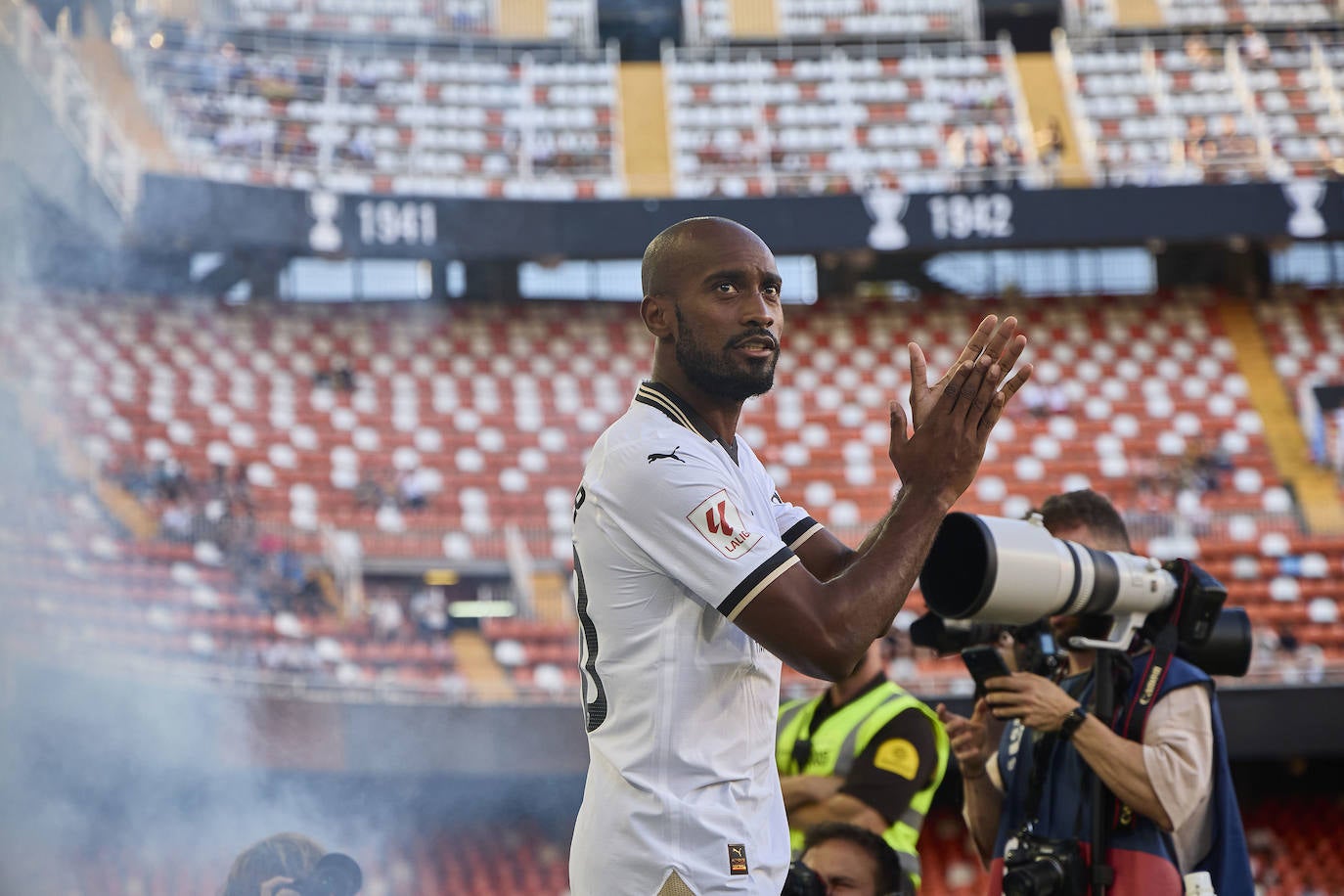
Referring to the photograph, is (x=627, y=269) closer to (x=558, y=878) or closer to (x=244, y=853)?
(x=558, y=878)

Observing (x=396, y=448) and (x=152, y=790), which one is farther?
(x=396, y=448)

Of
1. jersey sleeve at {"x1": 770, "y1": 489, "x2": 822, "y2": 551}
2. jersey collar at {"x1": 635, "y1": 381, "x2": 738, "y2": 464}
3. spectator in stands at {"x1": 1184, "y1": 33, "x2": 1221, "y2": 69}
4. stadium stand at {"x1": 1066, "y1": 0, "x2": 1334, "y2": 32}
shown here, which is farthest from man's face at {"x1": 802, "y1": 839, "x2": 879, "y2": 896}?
stadium stand at {"x1": 1066, "y1": 0, "x2": 1334, "y2": 32}

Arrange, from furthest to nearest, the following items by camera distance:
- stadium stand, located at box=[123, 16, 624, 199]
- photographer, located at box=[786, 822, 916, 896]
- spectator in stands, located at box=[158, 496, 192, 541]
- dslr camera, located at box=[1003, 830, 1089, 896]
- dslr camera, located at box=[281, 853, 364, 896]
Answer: stadium stand, located at box=[123, 16, 624, 199] < spectator in stands, located at box=[158, 496, 192, 541] < photographer, located at box=[786, 822, 916, 896] < dslr camera, located at box=[281, 853, 364, 896] < dslr camera, located at box=[1003, 830, 1089, 896]

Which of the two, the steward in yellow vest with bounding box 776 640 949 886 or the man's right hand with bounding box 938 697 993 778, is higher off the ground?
the man's right hand with bounding box 938 697 993 778

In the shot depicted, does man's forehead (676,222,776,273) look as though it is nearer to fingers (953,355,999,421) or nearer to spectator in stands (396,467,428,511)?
fingers (953,355,999,421)

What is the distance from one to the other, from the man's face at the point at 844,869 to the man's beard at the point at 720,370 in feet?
5.08

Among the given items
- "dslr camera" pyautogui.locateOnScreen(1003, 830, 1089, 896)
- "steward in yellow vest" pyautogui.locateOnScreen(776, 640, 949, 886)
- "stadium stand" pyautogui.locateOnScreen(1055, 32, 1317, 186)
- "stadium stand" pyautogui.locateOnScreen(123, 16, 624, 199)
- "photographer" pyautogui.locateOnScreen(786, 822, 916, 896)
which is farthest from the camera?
"stadium stand" pyautogui.locateOnScreen(1055, 32, 1317, 186)

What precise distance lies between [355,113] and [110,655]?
41.2 feet

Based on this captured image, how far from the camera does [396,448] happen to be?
14297 mm

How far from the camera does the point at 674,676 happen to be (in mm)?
1912

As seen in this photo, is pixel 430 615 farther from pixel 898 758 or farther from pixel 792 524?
pixel 792 524

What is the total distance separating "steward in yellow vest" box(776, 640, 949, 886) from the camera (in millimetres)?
3516

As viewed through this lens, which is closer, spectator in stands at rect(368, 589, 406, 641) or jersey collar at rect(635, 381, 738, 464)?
jersey collar at rect(635, 381, 738, 464)

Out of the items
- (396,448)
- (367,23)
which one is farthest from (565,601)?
(367,23)
